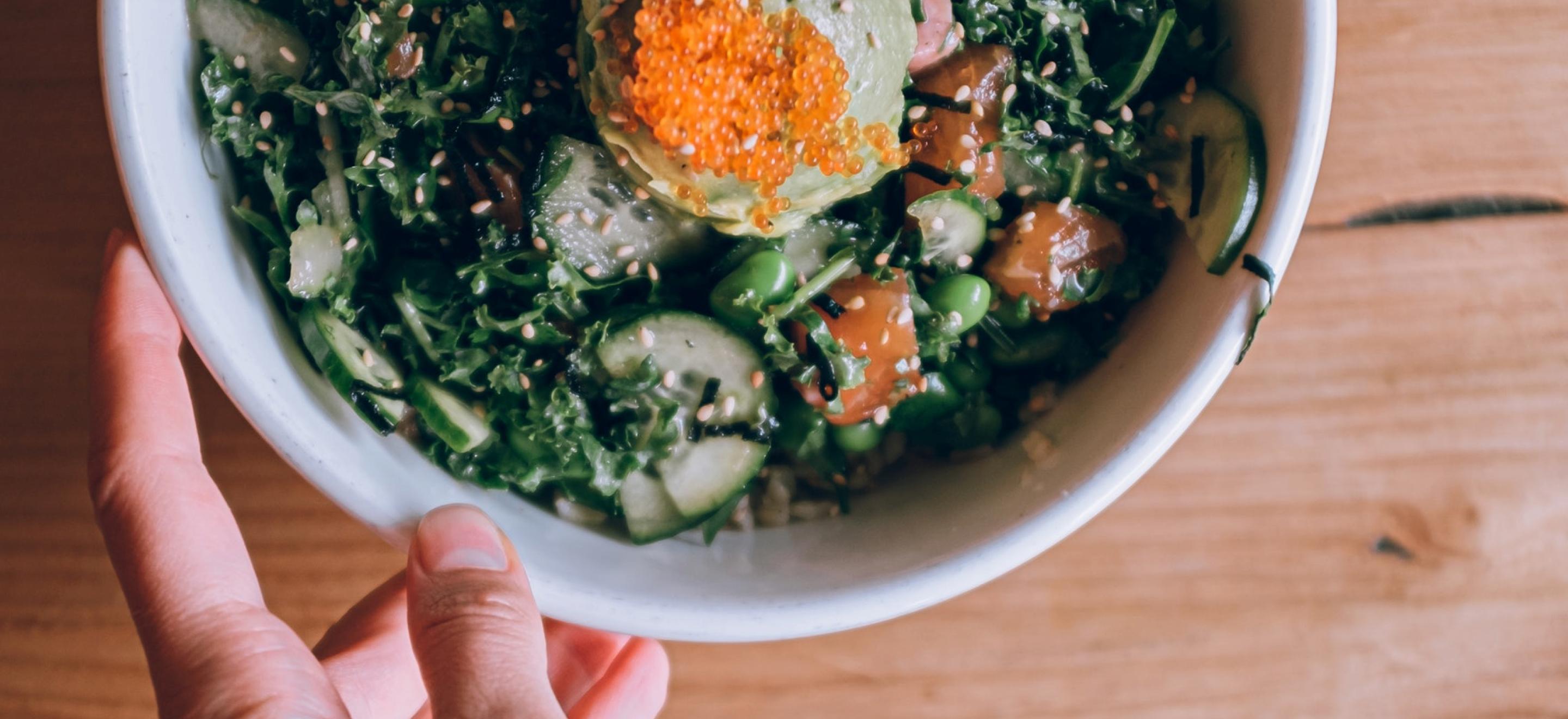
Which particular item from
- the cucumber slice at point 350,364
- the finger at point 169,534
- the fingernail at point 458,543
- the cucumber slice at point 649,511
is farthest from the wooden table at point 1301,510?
the fingernail at point 458,543

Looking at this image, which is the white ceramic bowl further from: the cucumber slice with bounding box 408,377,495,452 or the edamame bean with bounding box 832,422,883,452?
the edamame bean with bounding box 832,422,883,452

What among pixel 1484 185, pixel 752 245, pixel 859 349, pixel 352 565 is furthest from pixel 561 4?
pixel 1484 185

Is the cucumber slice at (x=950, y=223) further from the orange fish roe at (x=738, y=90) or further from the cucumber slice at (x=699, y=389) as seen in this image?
the cucumber slice at (x=699, y=389)

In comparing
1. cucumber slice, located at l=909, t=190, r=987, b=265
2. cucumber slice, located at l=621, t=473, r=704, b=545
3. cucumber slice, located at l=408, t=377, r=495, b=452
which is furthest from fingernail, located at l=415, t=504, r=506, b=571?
cucumber slice, located at l=909, t=190, r=987, b=265

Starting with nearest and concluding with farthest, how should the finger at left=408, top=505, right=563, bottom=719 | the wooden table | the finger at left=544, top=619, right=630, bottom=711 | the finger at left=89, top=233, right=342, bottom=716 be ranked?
the finger at left=408, top=505, right=563, bottom=719 → the finger at left=89, top=233, right=342, bottom=716 → the wooden table → the finger at left=544, top=619, right=630, bottom=711

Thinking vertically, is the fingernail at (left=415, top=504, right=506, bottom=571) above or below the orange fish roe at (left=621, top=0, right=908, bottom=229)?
below

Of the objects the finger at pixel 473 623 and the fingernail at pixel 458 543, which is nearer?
the finger at pixel 473 623
